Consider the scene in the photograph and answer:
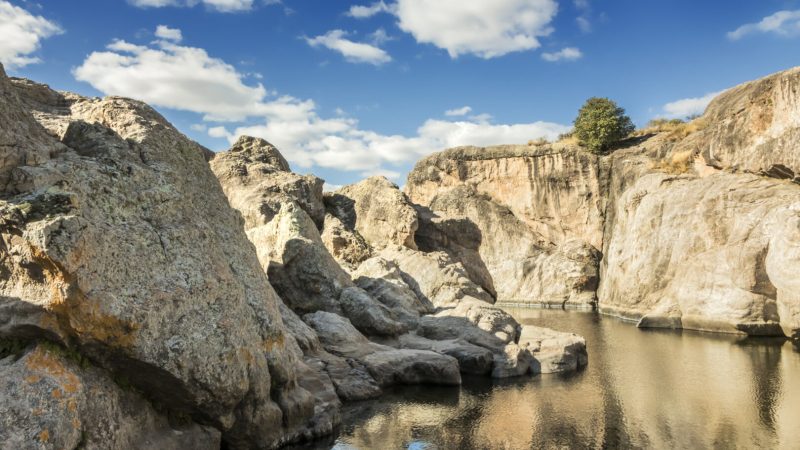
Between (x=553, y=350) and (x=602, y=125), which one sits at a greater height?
(x=602, y=125)

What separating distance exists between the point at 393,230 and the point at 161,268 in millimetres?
32196

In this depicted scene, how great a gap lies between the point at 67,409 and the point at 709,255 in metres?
39.9

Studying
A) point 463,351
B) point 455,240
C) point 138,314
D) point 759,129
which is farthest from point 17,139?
point 759,129

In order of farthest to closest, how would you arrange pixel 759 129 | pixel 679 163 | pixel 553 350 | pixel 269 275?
pixel 679 163 → pixel 759 129 → pixel 269 275 → pixel 553 350

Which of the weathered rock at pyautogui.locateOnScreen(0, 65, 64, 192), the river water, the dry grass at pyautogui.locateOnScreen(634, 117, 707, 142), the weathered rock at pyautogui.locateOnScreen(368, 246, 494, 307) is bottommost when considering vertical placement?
the river water

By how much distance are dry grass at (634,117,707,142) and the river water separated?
102 ft

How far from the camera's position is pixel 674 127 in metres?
62.1

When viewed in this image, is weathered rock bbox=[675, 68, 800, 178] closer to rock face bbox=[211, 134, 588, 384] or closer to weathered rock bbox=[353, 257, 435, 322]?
rock face bbox=[211, 134, 588, 384]

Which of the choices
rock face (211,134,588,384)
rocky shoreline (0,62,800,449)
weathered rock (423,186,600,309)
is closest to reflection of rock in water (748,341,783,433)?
rocky shoreline (0,62,800,449)

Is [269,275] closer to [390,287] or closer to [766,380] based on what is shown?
[390,287]

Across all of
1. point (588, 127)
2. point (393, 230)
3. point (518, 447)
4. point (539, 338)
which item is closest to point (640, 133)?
point (588, 127)

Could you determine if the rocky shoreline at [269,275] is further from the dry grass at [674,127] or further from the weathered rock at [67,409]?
the dry grass at [674,127]

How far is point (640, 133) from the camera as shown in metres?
68.9

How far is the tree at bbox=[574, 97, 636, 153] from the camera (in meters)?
67.5
